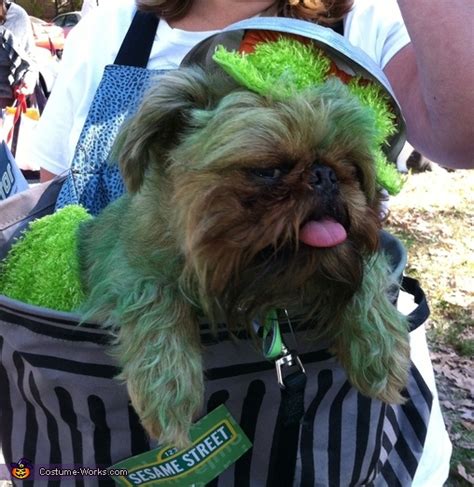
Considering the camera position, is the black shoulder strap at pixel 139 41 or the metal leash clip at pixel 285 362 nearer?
the metal leash clip at pixel 285 362

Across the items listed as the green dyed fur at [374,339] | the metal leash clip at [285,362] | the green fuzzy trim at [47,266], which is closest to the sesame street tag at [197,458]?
the metal leash clip at [285,362]

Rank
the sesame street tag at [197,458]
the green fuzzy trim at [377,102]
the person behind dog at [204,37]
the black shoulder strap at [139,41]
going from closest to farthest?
the green fuzzy trim at [377,102] → the sesame street tag at [197,458] → the person behind dog at [204,37] → the black shoulder strap at [139,41]

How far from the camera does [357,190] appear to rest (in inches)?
45.1

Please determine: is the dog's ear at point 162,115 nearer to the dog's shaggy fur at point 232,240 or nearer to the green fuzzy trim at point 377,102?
the dog's shaggy fur at point 232,240

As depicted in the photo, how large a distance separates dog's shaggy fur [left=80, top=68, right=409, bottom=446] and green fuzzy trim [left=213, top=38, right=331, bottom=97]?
0.08 ft

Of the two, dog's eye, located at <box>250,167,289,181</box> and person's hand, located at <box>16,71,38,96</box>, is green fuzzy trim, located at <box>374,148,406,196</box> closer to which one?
dog's eye, located at <box>250,167,289,181</box>

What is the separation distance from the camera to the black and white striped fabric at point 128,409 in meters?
1.24

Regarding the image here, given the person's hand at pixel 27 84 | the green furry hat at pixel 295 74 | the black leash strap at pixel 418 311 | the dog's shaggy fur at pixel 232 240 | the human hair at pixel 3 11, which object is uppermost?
the green furry hat at pixel 295 74

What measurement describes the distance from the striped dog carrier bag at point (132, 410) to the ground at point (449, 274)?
1.66 meters

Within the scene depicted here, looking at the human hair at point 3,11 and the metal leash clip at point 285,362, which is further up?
the metal leash clip at point 285,362

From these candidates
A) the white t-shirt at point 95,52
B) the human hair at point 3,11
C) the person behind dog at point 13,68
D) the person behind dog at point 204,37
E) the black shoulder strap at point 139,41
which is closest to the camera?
the person behind dog at point 204,37

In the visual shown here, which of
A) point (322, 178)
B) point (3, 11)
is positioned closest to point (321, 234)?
point (322, 178)

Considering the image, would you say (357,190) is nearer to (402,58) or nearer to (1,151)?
(402,58)

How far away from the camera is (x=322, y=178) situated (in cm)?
108
